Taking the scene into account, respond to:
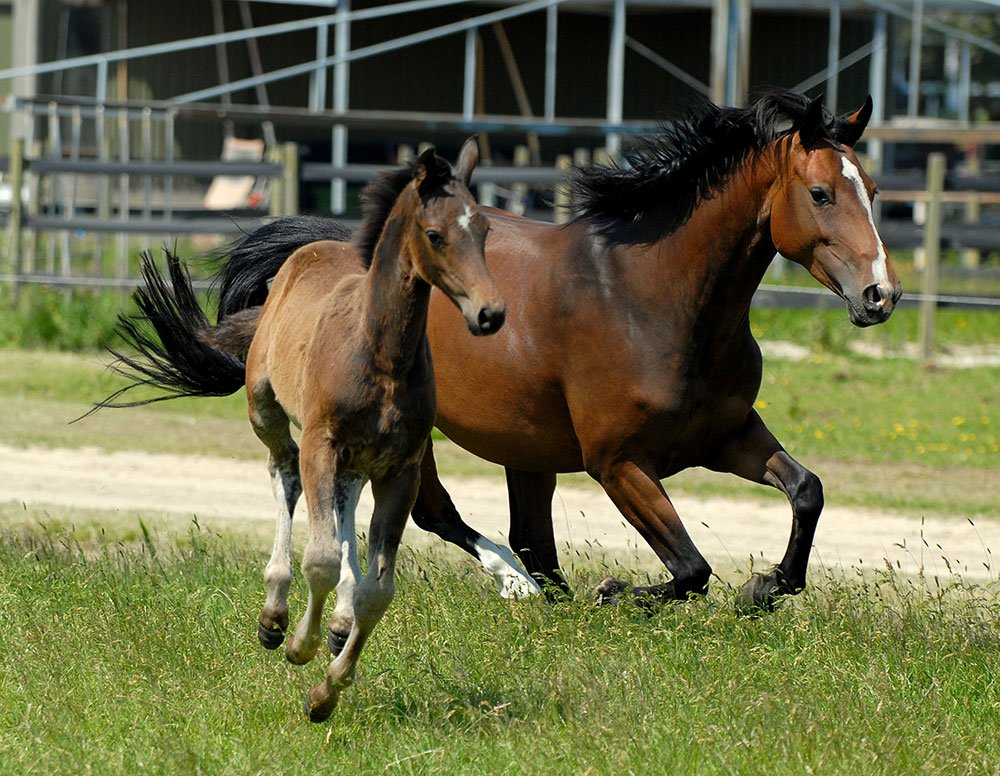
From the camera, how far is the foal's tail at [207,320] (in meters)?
6.55

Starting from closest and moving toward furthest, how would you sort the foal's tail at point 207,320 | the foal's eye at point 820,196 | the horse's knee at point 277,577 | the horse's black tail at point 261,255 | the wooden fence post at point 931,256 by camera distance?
1. the horse's knee at point 277,577
2. the foal's eye at point 820,196
3. the foal's tail at point 207,320
4. the horse's black tail at point 261,255
5. the wooden fence post at point 931,256

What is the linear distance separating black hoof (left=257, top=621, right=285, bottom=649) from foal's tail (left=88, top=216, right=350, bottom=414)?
1762mm

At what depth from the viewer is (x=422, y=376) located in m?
4.64

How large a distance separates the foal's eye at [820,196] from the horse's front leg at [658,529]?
1.19 m

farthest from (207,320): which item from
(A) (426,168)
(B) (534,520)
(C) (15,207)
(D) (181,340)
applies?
(C) (15,207)

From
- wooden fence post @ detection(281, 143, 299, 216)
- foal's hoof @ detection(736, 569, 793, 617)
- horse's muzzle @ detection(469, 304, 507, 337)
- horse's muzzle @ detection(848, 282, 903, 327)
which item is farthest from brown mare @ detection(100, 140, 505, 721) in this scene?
wooden fence post @ detection(281, 143, 299, 216)

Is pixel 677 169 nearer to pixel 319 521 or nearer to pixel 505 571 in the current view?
pixel 505 571

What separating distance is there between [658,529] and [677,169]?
144 centimetres

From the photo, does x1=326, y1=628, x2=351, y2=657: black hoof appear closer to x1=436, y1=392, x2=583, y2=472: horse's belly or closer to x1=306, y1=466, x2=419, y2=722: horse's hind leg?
x1=306, y1=466, x2=419, y2=722: horse's hind leg

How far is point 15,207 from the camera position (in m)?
15.8

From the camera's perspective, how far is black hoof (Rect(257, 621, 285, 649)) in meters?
4.92

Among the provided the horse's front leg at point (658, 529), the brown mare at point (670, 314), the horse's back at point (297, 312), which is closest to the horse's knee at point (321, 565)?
the horse's back at point (297, 312)

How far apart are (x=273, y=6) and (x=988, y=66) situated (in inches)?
809

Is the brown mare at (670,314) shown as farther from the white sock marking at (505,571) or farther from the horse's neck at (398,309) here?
the horse's neck at (398,309)
